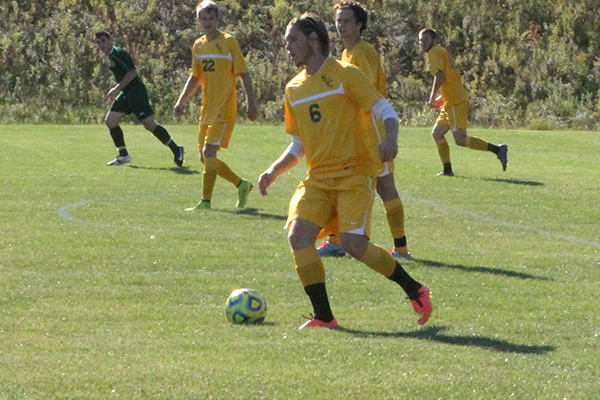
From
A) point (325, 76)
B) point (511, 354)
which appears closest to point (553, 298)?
point (511, 354)

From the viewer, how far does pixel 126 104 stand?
16047 mm

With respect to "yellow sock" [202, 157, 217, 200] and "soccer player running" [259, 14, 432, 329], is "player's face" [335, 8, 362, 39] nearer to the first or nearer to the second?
"soccer player running" [259, 14, 432, 329]

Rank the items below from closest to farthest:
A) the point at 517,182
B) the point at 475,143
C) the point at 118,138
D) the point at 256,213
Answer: the point at 256,213
the point at 517,182
the point at 475,143
the point at 118,138

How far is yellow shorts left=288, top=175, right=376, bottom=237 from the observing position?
6.05 m

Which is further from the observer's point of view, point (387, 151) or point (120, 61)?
point (120, 61)

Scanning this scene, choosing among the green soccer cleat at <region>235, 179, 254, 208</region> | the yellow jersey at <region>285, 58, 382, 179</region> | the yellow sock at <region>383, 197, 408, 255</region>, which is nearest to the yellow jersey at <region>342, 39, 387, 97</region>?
the yellow sock at <region>383, 197, 408, 255</region>

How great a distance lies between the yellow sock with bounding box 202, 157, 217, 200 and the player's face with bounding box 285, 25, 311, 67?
5.44 metres

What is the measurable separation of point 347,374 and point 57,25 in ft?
93.0

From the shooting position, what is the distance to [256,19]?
32156mm

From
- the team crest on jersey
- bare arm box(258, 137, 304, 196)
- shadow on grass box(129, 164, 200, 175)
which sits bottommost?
shadow on grass box(129, 164, 200, 175)

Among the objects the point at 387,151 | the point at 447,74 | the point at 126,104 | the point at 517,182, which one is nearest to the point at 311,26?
the point at 387,151

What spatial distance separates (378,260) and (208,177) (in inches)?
217

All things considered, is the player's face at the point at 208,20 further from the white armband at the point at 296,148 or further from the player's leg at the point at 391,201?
the white armband at the point at 296,148

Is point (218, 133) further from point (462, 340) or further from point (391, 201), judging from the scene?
point (462, 340)
